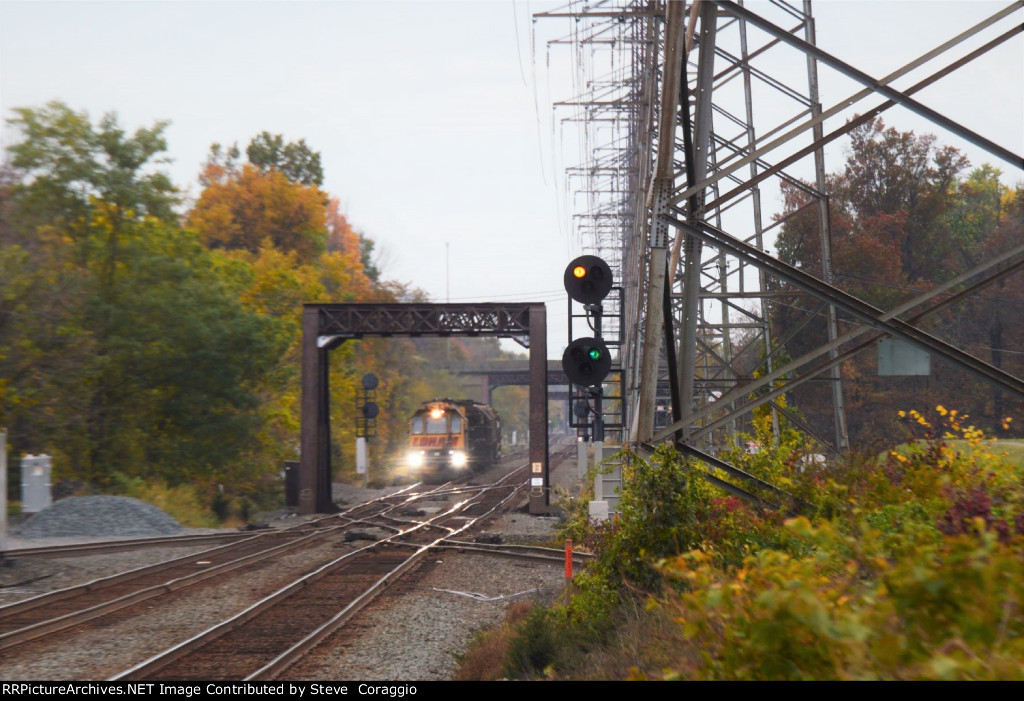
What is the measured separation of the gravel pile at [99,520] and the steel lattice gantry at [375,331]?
697cm

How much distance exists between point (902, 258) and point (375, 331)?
31.4m

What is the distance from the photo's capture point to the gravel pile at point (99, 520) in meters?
23.0

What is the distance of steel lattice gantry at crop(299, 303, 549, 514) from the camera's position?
32.0 meters

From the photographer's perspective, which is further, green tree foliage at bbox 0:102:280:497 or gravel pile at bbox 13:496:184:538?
green tree foliage at bbox 0:102:280:497

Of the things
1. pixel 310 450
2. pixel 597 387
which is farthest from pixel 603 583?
pixel 310 450

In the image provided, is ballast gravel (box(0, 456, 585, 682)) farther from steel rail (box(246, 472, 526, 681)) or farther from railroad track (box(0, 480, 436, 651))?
railroad track (box(0, 480, 436, 651))

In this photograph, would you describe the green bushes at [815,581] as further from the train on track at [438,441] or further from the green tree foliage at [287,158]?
the green tree foliage at [287,158]

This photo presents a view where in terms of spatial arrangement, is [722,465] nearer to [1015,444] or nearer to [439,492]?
[1015,444]

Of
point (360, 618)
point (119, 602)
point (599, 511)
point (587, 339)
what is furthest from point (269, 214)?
point (587, 339)

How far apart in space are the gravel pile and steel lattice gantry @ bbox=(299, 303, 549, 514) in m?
6.97

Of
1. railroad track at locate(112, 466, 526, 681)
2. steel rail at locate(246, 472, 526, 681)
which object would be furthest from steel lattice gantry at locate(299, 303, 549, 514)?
steel rail at locate(246, 472, 526, 681)

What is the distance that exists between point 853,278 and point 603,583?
36761 millimetres

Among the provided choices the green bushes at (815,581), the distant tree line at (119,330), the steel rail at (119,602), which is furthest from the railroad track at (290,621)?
the distant tree line at (119,330)
